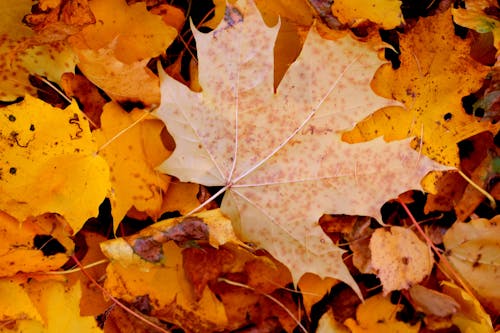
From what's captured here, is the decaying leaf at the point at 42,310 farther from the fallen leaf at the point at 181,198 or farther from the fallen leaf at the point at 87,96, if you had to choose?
the fallen leaf at the point at 87,96

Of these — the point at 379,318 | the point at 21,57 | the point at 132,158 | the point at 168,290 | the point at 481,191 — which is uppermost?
the point at 21,57

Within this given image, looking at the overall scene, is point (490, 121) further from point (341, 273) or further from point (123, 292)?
point (123, 292)

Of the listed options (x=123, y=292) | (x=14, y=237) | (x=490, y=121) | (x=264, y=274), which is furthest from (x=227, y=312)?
(x=490, y=121)

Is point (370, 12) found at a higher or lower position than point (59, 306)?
higher

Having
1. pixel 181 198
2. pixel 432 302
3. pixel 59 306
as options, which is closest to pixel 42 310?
pixel 59 306

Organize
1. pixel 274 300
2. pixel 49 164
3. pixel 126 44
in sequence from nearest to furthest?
pixel 49 164
pixel 126 44
pixel 274 300

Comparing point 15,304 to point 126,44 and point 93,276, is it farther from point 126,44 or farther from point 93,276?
point 126,44

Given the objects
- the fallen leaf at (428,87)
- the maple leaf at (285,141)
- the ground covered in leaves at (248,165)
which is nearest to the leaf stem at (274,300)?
the ground covered in leaves at (248,165)

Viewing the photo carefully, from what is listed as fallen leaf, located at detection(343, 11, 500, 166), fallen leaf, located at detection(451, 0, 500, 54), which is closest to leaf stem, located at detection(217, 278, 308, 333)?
fallen leaf, located at detection(343, 11, 500, 166)
